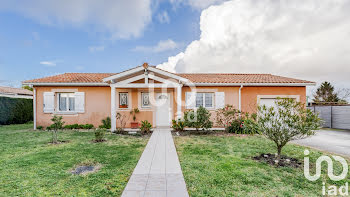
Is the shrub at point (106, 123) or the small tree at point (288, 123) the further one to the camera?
the shrub at point (106, 123)

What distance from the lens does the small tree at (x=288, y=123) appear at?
473 cm

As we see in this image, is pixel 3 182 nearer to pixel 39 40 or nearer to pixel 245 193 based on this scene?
pixel 245 193

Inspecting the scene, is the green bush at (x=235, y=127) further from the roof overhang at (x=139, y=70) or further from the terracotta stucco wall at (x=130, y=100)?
the roof overhang at (x=139, y=70)

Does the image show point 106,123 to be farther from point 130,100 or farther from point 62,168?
point 62,168

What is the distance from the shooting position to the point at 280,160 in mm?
5195

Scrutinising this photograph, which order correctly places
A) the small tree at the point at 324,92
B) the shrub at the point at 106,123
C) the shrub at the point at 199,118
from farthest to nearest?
the small tree at the point at 324,92
the shrub at the point at 106,123
the shrub at the point at 199,118

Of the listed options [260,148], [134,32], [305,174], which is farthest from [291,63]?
[134,32]

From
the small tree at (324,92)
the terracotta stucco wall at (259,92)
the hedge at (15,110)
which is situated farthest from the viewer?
the small tree at (324,92)

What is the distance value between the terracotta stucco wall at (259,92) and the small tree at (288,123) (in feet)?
21.7

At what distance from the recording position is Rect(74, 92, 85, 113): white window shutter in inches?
450

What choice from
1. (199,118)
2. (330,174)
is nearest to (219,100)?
(199,118)

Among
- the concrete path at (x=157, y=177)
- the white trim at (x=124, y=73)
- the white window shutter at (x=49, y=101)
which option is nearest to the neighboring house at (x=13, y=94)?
the white window shutter at (x=49, y=101)

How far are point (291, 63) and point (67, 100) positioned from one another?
2033 cm

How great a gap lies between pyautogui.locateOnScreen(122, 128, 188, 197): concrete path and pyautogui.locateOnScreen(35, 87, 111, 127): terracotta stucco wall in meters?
7.34
